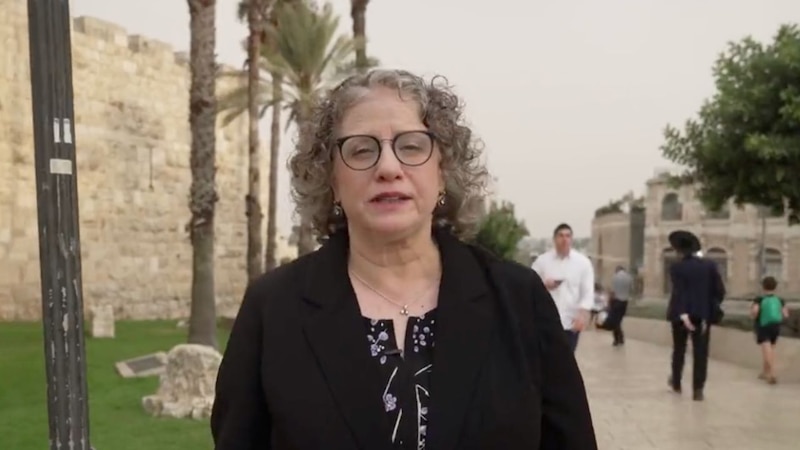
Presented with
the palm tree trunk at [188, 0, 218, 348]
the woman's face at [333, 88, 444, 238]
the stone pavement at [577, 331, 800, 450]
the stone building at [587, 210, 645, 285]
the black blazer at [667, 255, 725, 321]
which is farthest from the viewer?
the stone building at [587, 210, 645, 285]

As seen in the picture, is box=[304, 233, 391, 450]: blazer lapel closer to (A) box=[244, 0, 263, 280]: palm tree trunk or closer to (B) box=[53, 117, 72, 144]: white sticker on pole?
(B) box=[53, 117, 72, 144]: white sticker on pole

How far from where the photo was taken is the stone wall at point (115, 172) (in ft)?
63.1

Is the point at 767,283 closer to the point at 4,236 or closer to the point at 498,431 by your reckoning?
the point at 498,431

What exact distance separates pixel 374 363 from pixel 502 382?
0.26 meters

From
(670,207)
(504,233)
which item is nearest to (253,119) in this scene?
(504,233)

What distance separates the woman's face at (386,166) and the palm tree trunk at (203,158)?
32.0ft

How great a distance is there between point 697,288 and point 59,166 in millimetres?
7713

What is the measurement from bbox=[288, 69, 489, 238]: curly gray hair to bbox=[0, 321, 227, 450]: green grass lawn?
4.93 m

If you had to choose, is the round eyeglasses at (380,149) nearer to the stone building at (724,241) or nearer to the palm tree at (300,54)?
the palm tree at (300,54)

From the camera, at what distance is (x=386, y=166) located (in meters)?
2.01

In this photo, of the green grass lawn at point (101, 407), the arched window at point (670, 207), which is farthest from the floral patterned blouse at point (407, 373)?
the arched window at point (670, 207)

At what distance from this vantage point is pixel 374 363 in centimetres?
197

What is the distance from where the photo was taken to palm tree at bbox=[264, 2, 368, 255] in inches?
858

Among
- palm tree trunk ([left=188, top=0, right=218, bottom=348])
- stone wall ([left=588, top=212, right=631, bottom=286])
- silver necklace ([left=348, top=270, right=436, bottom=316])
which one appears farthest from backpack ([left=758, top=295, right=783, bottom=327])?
stone wall ([left=588, top=212, right=631, bottom=286])
